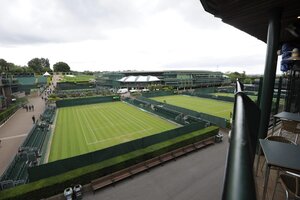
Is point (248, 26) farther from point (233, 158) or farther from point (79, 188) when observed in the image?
point (79, 188)

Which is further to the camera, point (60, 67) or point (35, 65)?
point (60, 67)

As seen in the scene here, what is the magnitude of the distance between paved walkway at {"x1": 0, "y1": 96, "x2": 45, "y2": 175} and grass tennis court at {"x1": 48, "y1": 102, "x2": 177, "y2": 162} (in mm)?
3093

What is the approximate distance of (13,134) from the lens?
20.2 m

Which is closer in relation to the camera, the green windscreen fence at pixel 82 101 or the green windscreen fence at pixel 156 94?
the green windscreen fence at pixel 82 101

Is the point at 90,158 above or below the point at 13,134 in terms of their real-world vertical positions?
above

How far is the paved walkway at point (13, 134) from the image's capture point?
1504 centimetres

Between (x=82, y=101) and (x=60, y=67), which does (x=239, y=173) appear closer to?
(x=82, y=101)

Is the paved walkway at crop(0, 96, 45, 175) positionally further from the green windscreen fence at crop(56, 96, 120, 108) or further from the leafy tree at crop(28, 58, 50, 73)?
the leafy tree at crop(28, 58, 50, 73)

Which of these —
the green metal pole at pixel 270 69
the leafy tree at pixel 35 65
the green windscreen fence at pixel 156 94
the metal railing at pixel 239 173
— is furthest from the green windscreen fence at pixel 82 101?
the leafy tree at pixel 35 65

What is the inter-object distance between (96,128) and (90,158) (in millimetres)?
11024

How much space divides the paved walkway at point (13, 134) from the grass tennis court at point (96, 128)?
10.1ft

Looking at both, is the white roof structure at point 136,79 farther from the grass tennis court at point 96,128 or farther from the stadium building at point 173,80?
the grass tennis court at point 96,128

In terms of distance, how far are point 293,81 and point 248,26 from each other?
5.75 metres

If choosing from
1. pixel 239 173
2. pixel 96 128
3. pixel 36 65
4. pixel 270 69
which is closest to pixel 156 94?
pixel 96 128
